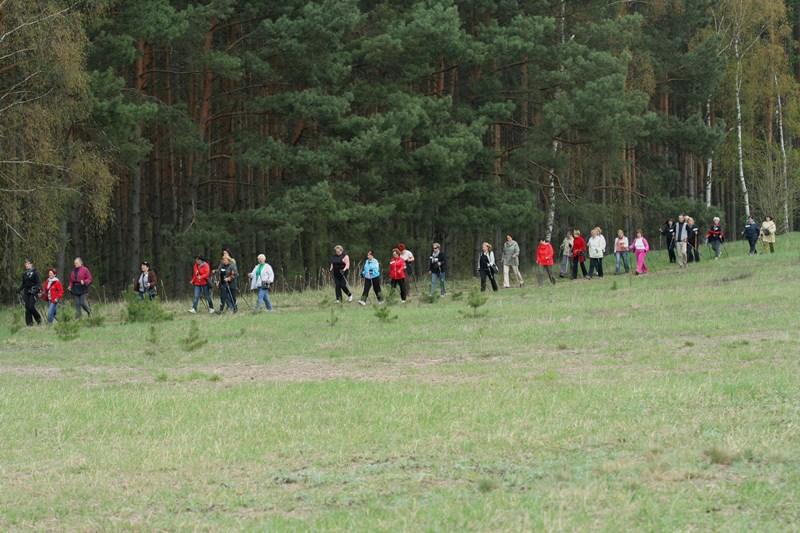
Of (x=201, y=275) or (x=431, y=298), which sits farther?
(x=431, y=298)

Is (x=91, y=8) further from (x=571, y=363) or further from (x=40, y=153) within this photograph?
(x=571, y=363)

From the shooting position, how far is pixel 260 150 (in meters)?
43.8

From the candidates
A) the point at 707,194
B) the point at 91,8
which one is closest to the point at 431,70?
the point at 91,8

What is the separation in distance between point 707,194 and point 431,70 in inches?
809

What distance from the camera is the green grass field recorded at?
8.30 m

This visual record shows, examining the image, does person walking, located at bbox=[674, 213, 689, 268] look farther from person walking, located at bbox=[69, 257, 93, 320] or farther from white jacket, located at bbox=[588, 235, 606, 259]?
person walking, located at bbox=[69, 257, 93, 320]

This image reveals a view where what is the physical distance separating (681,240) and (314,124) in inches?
562

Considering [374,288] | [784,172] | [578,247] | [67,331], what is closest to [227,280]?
[374,288]

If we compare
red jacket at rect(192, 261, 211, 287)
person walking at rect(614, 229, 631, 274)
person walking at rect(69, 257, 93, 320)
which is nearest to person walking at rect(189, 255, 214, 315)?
red jacket at rect(192, 261, 211, 287)

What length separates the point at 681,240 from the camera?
43.5m

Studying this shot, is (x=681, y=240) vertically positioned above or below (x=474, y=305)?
above

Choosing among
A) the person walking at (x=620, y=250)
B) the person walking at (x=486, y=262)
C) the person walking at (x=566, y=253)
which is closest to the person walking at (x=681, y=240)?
the person walking at (x=620, y=250)

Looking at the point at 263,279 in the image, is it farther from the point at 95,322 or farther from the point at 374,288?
the point at 95,322

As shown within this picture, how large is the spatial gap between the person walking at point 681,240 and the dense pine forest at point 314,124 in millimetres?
5674
